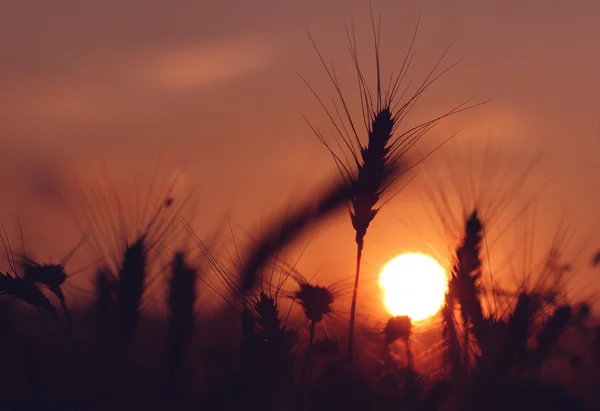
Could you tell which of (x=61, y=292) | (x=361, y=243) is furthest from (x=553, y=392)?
(x=61, y=292)

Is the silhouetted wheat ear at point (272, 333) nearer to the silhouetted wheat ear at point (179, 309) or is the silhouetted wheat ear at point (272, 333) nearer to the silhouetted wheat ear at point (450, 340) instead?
the silhouetted wheat ear at point (179, 309)

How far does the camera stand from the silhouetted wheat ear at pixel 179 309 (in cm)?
339

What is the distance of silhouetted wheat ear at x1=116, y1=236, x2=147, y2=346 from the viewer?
304 cm

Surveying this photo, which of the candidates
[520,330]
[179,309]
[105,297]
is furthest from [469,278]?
[105,297]

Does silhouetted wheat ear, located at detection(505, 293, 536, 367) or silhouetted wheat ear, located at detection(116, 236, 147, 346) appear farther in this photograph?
silhouetted wheat ear, located at detection(116, 236, 147, 346)

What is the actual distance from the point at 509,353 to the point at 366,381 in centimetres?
50

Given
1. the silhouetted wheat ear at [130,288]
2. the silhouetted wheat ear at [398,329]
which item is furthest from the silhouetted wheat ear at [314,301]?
the silhouetted wheat ear at [130,288]

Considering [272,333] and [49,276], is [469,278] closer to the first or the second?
[272,333]

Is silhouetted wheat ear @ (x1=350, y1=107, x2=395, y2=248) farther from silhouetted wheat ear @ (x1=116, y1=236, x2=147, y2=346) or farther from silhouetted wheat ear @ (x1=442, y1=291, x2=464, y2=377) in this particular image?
silhouetted wheat ear @ (x1=116, y1=236, x2=147, y2=346)

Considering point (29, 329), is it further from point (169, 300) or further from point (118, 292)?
point (118, 292)

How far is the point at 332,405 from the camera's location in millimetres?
2486

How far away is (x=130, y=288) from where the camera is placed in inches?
127

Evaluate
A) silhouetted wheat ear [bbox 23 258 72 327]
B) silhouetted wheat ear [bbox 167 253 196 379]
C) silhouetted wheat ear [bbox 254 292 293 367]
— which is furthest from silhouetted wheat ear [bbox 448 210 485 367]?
silhouetted wheat ear [bbox 23 258 72 327]

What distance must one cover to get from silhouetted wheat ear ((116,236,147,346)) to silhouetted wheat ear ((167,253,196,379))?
1.14 ft
